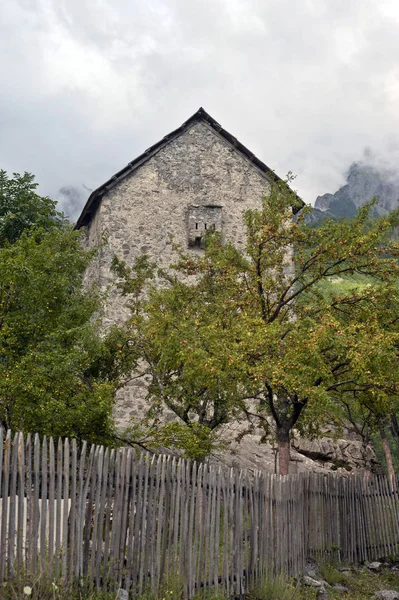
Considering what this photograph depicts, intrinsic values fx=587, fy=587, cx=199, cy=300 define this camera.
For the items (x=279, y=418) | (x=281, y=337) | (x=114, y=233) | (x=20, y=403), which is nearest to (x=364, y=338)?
(x=281, y=337)

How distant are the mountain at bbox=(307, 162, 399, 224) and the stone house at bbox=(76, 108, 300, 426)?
153 metres

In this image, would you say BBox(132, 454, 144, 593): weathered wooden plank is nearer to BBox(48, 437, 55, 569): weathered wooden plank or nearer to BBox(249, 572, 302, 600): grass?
BBox(48, 437, 55, 569): weathered wooden plank

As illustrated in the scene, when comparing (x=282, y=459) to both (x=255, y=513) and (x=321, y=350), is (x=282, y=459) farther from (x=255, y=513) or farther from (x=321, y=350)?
(x=255, y=513)

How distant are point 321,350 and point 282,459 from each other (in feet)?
9.08

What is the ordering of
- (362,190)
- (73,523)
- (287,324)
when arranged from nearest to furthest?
(73,523)
(287,324)
(362,190)

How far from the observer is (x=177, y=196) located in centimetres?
2228

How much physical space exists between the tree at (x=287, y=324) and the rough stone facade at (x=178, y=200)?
19.0ft

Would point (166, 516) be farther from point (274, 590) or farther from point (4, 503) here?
point (274, 590)

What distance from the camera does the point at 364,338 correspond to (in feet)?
38.8

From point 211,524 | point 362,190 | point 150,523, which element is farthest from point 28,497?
point 362,190

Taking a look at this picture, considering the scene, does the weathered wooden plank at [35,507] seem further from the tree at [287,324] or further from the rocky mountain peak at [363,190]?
the rocky mountain peak at [363,190]

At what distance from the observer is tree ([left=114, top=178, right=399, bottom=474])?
11.9 meters

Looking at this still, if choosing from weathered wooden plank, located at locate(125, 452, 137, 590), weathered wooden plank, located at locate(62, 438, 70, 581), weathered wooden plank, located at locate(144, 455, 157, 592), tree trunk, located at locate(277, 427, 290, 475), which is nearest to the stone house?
tree trunk, located at locate(277, 427, 290, 475)

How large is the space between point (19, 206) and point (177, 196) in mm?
5860
